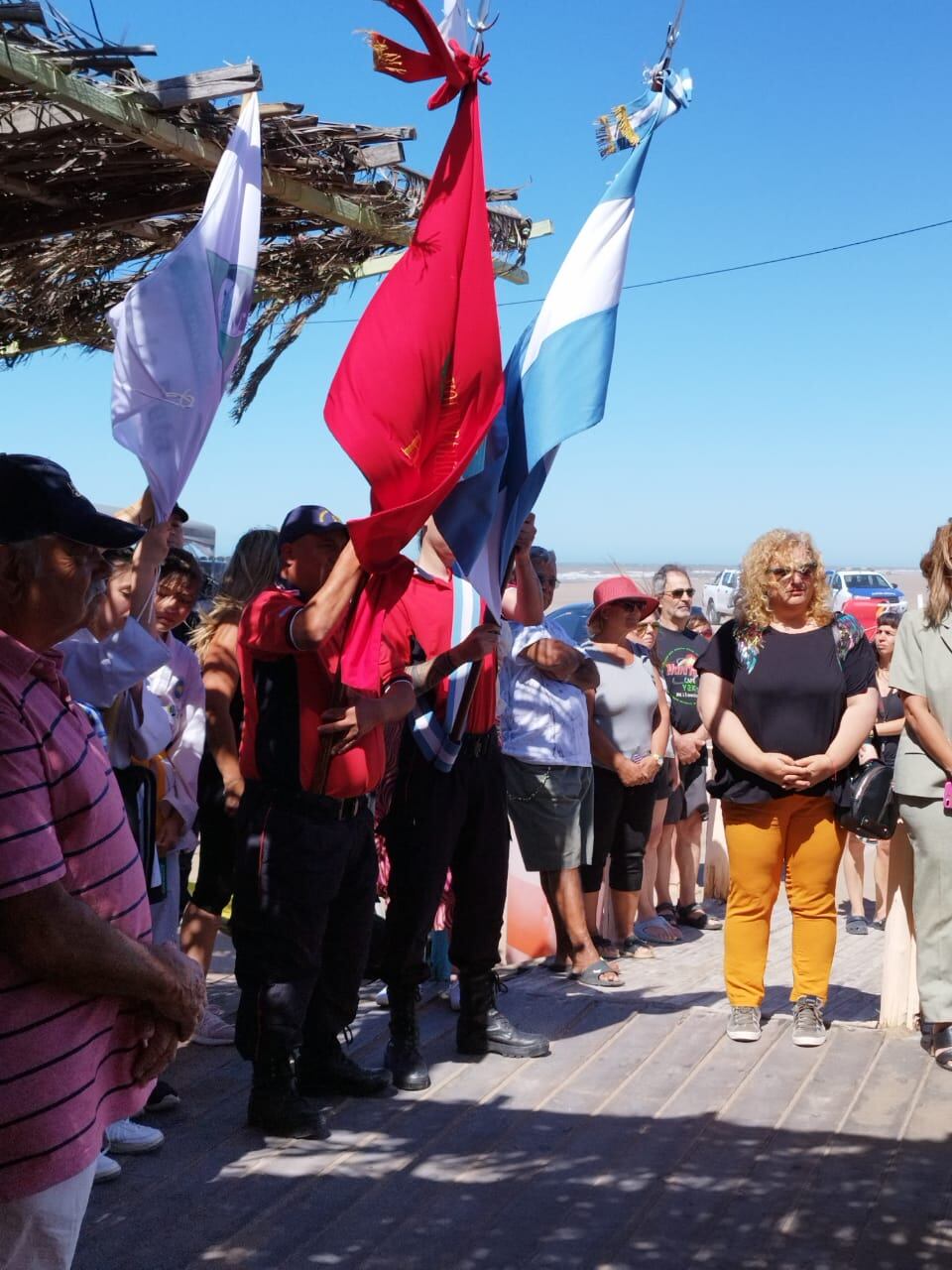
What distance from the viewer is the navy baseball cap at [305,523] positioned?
4.55m

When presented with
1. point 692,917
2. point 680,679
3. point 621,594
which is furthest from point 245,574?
point 692,917

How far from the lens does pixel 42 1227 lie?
7.30 feet

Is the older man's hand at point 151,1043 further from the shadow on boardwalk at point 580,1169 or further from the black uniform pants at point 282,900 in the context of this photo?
the black uniform pants at point 282,900

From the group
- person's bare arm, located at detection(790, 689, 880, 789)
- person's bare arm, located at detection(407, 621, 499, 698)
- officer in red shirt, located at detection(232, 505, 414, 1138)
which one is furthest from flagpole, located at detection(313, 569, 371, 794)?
person's bare arm, located at detection(790, 689, 880, 789)

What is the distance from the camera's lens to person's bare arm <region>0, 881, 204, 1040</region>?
7.07 feet

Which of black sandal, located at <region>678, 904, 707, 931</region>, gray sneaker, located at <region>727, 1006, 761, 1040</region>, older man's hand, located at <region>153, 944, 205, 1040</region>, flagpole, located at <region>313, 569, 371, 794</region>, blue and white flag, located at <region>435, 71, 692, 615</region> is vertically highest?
blue and white flag, located at <region>435, 71, 692, 615</region>

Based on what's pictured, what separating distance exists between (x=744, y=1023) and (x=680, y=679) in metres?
3.70

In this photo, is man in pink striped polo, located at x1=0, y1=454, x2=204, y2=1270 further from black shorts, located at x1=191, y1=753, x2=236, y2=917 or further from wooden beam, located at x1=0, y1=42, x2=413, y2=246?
black shorts, located at x1=191, y1=753, x2=236, y2=917

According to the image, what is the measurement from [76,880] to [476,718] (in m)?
3.01

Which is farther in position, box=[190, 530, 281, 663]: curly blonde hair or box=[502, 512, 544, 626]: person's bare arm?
box=[190, 530, 281, 663]: curly blonde hair

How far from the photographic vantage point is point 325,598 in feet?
13.4


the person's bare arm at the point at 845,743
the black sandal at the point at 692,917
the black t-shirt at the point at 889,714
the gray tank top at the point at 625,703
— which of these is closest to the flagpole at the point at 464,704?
the person's bare arm at the point at 845,743

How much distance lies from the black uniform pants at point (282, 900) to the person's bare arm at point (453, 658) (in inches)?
21.7

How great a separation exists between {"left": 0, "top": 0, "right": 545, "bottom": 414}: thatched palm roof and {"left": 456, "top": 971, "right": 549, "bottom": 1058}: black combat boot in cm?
266
